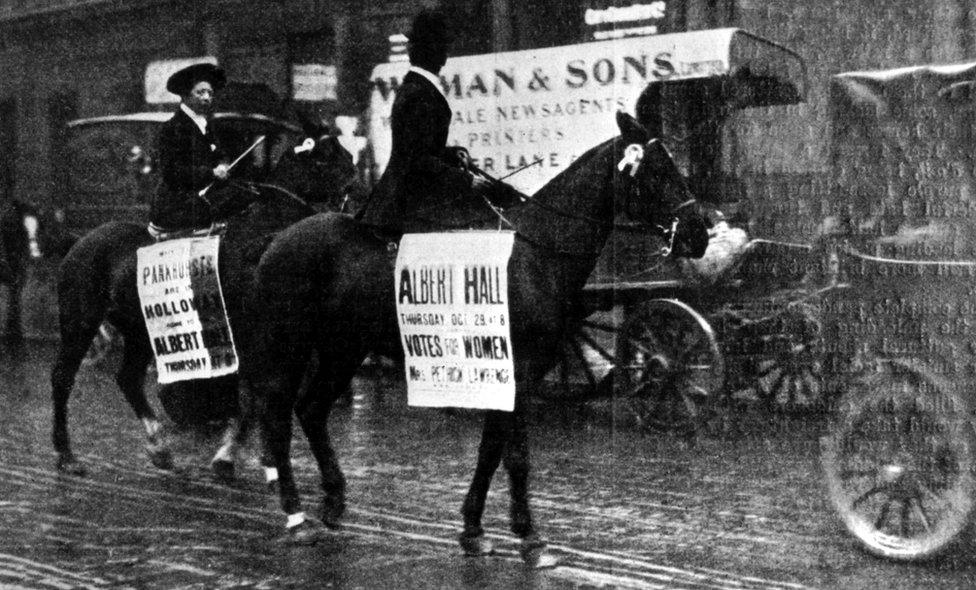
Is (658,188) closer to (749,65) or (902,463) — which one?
(902,463)

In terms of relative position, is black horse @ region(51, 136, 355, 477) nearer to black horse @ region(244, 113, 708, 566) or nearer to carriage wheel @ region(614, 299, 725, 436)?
black horse @ region(244, 113, 708, 566)

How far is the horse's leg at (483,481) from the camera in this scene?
23.6ft

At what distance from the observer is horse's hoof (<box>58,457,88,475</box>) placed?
9836mm

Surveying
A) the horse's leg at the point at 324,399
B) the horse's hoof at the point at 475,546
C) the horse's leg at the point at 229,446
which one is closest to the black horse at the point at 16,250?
the horse's leg at the point at 229,446

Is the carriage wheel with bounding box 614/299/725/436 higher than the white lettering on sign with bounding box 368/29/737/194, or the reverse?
the white lettering on sign with bounding box 368/29/737/194

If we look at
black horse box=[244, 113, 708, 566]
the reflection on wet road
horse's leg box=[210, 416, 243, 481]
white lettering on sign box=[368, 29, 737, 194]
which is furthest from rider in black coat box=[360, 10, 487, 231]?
white lettering on sign box=[368, 29, 737, 194]

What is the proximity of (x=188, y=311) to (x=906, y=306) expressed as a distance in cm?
442

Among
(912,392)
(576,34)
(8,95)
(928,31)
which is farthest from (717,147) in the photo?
(8,95)

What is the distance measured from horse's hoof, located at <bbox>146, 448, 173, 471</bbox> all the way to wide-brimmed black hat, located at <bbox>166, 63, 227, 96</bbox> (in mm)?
2294

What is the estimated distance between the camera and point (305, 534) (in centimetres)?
759

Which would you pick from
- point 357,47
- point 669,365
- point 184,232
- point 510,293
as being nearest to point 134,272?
point 184,232

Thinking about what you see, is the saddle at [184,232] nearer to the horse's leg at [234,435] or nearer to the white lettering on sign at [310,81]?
the horse's leg at [234,435]

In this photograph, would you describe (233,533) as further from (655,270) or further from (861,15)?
(861,15)

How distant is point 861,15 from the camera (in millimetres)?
14945
